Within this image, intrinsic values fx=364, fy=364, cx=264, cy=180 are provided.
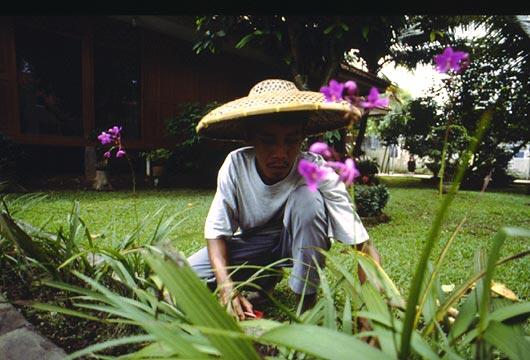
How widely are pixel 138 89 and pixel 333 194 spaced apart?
7.75 m

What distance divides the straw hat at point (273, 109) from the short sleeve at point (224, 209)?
227 mm

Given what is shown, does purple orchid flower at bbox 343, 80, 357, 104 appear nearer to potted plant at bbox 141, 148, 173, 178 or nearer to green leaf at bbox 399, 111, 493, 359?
green leaf at bbox 399, 111, 493, 359

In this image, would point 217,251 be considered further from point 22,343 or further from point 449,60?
point 449,60

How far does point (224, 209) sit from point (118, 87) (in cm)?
766

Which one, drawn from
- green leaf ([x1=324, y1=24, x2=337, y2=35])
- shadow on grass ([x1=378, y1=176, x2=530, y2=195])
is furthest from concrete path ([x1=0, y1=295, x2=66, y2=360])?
shadow on grass ([x1=378, y1=176, x2=530, y2=195])

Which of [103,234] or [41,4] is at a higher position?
[41,4]

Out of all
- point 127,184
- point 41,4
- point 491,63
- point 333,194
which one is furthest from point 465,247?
point 491,63

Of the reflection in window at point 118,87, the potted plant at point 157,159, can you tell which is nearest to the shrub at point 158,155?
the potted plant at point 157,159

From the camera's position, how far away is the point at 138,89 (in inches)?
328

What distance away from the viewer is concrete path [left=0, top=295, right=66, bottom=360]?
1021mm

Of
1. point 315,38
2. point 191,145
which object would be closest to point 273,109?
point 315,38

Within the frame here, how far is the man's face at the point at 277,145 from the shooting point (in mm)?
1523

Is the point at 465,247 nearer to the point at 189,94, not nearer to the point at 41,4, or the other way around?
the point at 41,4

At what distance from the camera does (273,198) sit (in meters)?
1.77
